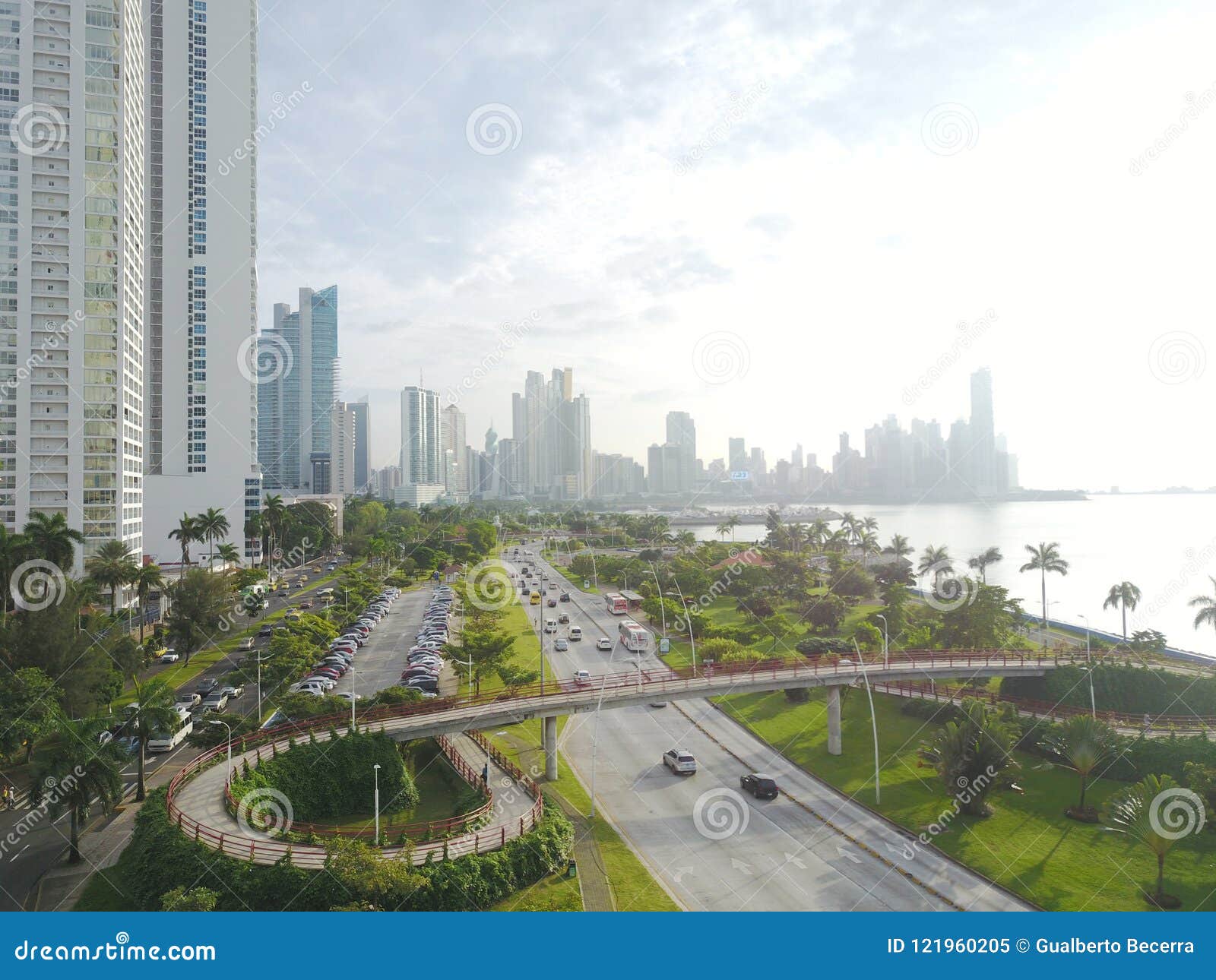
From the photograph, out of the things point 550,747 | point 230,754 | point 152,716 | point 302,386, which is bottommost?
point 550,747

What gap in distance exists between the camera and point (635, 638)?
44.6 meters

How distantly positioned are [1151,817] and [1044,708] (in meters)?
11.8

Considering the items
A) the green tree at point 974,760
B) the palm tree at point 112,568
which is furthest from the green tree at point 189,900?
the palm tree at point 112,568

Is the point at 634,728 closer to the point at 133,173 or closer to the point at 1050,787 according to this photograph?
the point at 1050,787

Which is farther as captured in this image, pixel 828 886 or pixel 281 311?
pixel 281 311

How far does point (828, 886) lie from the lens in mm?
18453

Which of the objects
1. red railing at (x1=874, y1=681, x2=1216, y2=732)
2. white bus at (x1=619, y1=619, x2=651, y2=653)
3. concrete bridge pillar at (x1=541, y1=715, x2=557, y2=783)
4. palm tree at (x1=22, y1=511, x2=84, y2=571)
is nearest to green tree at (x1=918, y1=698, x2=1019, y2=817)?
red railing at (x1=874, y1=681, x2=1216, y2=732)

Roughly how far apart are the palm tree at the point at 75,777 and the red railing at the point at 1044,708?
24856 mm

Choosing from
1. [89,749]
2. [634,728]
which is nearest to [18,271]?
[89,749]

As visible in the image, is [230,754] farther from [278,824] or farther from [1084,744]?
[1084,744]

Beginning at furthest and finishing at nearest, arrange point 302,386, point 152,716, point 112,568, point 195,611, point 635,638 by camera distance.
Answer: point 302,386
point 635,638
point 112,568
point 195,611
point 152,716

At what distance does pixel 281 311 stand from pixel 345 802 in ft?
643

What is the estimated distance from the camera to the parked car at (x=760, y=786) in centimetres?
2389

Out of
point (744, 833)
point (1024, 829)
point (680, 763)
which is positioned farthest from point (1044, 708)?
Answer: point (744, 833)
